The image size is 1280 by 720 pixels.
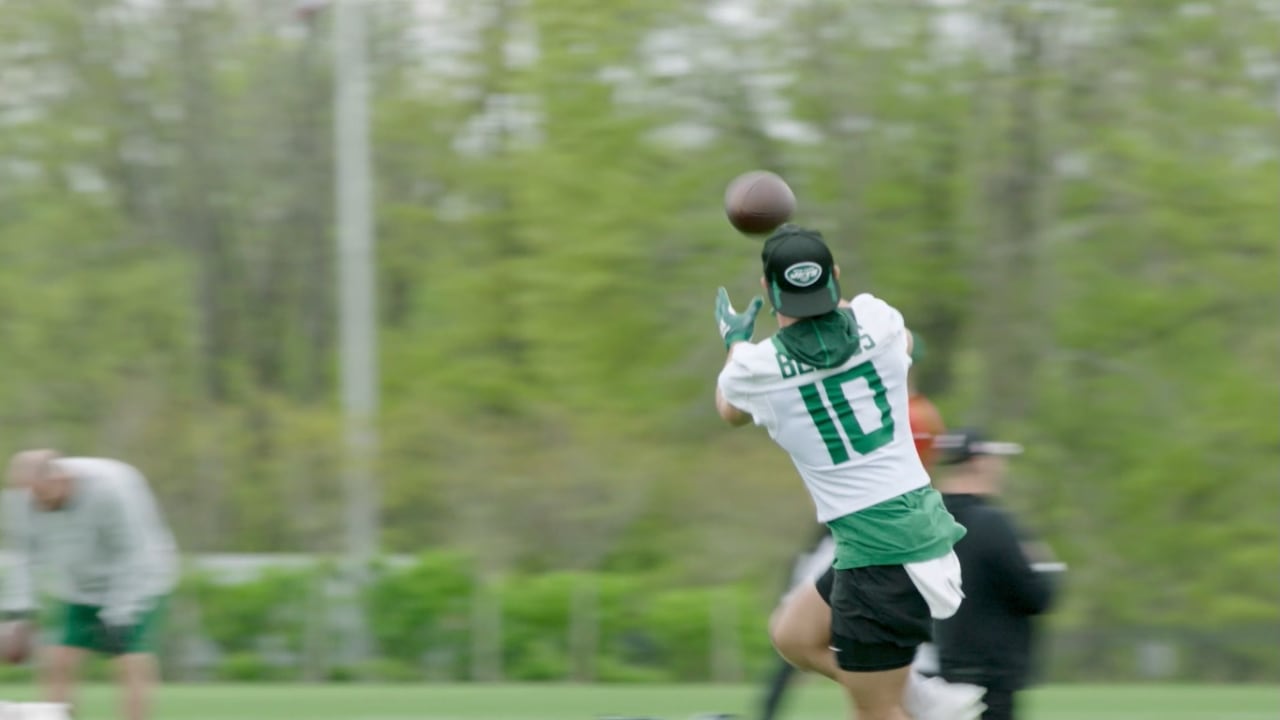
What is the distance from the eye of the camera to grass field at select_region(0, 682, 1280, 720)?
1241 centimetres

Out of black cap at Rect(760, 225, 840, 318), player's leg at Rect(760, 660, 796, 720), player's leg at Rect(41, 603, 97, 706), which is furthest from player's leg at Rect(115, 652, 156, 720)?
black cap at Rect(760, 225, 840, 318)

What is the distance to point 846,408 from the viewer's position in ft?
17.9

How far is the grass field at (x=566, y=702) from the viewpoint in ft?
40.7

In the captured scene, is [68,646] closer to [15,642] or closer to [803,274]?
[15,642]

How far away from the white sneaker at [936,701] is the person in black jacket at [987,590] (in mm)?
317

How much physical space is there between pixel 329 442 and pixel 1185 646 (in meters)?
9.03

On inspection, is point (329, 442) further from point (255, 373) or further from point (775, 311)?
point (775, 311)

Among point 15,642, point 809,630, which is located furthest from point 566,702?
point 809,630

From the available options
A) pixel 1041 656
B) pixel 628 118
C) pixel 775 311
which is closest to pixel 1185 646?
pixel 1041 656

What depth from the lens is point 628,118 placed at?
22094 millimetres

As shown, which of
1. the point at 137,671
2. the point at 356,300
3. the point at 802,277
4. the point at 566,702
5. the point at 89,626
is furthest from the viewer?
the point at 356,300

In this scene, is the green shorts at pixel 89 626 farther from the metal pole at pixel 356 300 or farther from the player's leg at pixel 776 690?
the metal pole at pixel 356 300

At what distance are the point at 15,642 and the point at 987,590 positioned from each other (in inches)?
162

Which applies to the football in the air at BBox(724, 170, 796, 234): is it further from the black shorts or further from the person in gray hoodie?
the person in gray hoodie
